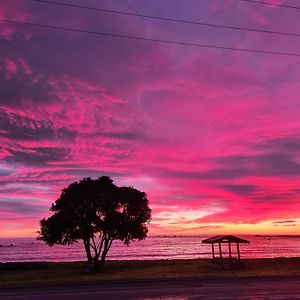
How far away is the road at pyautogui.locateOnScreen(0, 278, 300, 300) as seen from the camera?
68.9 feet

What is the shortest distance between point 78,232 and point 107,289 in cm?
2218

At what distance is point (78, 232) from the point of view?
46250mm

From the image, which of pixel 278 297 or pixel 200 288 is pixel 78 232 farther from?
pixel 278 297

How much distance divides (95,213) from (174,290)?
2328 centimetres

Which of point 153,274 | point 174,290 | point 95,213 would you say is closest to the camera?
point 174,290

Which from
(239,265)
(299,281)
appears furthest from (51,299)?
(239,265)

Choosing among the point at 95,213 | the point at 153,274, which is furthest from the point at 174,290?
the point at 95,213

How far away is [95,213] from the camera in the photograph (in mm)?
45562

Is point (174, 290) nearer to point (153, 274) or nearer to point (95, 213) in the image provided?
point (153, 274)

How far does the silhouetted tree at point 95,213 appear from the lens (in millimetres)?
45531

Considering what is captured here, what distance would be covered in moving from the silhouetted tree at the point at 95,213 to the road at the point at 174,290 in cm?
1806

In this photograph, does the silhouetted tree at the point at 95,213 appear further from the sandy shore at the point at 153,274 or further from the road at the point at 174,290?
the road at the point at 174,290

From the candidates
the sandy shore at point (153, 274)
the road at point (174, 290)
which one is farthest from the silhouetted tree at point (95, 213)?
the road at point (174, 290)

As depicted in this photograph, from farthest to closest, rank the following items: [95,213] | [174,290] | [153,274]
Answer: [95,213] < [153,274] < [174,290]
